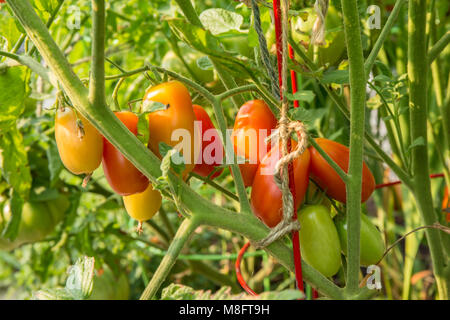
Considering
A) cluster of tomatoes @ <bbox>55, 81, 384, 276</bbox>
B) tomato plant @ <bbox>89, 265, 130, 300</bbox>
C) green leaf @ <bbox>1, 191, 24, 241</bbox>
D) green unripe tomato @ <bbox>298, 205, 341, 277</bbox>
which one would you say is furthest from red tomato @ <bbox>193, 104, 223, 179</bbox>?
tomato plant @ <bbox>89, 265, 130, 300</bbox>

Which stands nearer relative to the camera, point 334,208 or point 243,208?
point 243,208

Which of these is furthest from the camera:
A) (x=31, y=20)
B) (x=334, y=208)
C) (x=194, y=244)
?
(x=194, y=244)

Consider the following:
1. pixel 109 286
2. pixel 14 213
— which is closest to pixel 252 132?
pixel 14 213

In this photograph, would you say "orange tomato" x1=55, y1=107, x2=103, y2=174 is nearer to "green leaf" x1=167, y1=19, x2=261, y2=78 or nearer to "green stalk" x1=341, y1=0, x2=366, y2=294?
"green leaf" x1=167, y1=19, x2=261, y2=78

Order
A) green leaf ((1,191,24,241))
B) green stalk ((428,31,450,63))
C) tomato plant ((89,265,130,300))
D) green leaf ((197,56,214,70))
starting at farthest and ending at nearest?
tomato plant ((89,265,130,300)) → green leaf ((1,191,24,241)) → green stalk ((428,31,450,63)) → green leaf ((197,56,214,70))

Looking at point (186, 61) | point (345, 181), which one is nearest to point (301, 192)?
point (345, 181)

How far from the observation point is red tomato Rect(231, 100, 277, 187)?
1.55 ft

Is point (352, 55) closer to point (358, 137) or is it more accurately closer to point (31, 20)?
point (358, 137)

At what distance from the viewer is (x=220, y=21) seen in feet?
1.48

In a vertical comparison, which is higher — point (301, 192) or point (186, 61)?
point (186, 61)

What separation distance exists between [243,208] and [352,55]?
0.16 m

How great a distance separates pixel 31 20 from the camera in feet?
1.23

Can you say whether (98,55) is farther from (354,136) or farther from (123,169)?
(354,136)

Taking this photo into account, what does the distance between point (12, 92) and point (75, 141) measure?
12 cm
